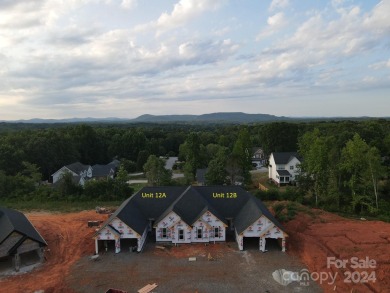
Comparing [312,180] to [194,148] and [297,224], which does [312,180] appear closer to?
[297,224]

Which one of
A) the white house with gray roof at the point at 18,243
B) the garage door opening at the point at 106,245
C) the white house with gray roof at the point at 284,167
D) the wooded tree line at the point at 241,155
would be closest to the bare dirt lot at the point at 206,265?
the garage door opening at the point at 106,245

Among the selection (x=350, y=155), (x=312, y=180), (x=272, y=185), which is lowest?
(x=272, y=185)

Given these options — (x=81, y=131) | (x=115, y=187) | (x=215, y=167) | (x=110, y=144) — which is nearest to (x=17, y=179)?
(x=115, y=187)

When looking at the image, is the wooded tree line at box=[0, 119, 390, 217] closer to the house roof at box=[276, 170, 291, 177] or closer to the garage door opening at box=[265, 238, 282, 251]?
the house roof at box=[276, 170, 291, 177]

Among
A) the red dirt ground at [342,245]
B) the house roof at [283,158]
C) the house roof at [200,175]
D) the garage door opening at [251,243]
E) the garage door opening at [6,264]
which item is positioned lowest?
the garage door opening at [6,264]

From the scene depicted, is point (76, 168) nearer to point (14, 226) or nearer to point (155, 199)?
point (155, 199)

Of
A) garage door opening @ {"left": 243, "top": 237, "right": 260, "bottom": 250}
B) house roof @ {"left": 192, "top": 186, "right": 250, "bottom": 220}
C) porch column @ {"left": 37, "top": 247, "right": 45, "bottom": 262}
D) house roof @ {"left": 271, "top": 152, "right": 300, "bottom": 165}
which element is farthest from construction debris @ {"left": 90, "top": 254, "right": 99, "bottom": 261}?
house roof @ {"left": 271, "top": 152, "right": 300, "bottom": 165}

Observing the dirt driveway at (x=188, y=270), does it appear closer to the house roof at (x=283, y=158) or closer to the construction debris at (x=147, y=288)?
the construction debris at (x=147, y=288)
